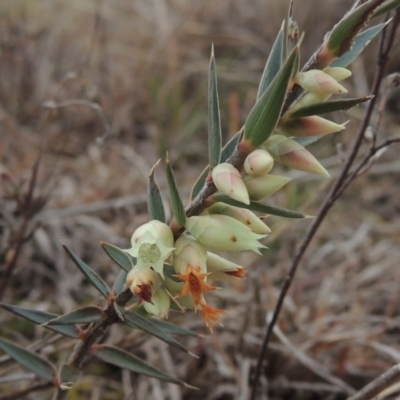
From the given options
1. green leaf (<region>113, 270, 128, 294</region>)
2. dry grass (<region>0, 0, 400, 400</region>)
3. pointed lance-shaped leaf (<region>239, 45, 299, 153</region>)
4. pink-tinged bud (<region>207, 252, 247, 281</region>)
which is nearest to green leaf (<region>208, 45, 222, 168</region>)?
pointed lance-shaped leaf (<region>239, 45, 299, 153</region>)

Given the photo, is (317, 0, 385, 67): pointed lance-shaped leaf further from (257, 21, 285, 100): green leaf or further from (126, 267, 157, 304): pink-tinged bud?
(126, 267, 157, 304): pink-tinged bud

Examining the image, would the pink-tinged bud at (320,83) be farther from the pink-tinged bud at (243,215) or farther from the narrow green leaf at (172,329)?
the narrow green leaf at (172,329)

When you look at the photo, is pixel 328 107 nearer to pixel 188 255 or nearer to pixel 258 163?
pixel 258 163

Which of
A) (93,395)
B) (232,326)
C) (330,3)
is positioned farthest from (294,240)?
(330,3)

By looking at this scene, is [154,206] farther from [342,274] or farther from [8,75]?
[8,75]

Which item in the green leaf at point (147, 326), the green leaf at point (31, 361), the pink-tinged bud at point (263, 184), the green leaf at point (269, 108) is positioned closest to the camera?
the green leaf at point (269, 108)

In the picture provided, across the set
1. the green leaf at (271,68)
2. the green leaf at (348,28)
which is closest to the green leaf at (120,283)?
the green leaf at (271,68)

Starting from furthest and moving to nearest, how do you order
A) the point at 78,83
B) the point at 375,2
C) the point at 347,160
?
the point at 78,83 → the point at 347,160 → the point at 375,2

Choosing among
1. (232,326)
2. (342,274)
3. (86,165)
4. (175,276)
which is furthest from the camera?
(86,165)
